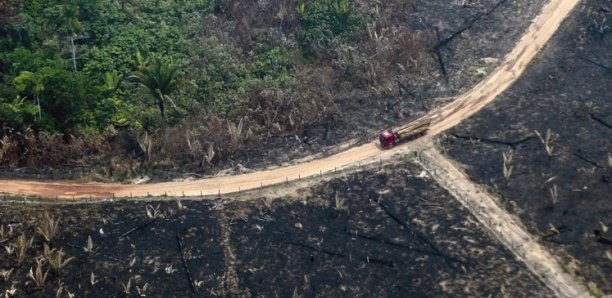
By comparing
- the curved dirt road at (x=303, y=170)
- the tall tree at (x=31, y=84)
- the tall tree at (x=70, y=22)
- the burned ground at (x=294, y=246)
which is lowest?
the burned ground at (x=294, y=246)

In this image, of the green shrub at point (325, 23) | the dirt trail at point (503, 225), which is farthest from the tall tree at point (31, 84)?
the dirt trail at point (503, 225)

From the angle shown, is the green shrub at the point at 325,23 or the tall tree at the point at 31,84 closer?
the tall tree at the point at 31,84

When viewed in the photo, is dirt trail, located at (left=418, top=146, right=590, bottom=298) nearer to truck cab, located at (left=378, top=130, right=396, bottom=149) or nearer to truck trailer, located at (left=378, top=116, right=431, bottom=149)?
truck trailer, located at (left=378, top=116, right=431, bottom=149)

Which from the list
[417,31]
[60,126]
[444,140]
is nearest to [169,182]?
[60,126]

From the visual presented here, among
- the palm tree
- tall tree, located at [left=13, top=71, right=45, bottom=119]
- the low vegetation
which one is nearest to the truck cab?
the low vegetation

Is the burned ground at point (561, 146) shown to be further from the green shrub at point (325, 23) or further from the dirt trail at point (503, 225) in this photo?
the green shrub at point (325, 23)

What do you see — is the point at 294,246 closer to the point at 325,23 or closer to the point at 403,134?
the point at 403,134

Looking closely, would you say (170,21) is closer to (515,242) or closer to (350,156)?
(350,156)

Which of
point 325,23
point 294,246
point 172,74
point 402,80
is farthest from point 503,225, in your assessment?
point 325,23
